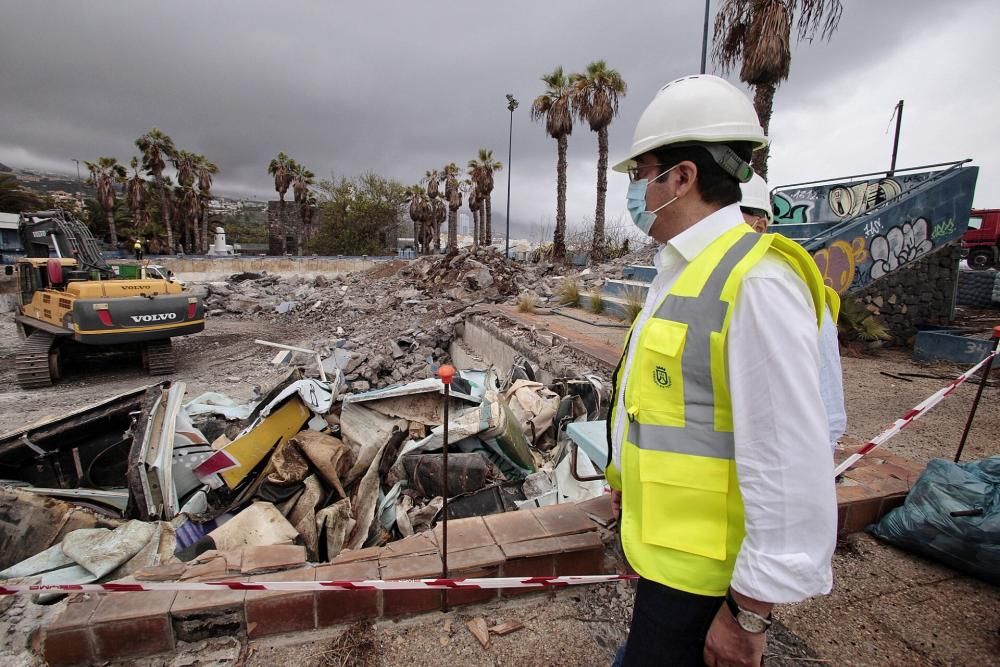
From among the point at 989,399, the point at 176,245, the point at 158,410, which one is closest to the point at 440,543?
the point at 158,410

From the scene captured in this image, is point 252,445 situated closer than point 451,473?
No

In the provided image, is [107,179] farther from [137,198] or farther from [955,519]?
[955,519]

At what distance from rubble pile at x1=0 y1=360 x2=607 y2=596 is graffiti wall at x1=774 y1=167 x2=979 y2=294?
6233mm

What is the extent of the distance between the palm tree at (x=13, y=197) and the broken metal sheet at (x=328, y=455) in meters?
46.9

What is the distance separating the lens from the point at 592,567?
2254 millimetres

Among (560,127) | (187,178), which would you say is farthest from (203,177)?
(560,127)

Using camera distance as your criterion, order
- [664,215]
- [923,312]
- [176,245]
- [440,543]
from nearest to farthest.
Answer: [664,215] < [440,543] < [923,312] < [176,245]

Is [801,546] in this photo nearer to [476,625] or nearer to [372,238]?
[476,625]

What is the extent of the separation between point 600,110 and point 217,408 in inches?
799

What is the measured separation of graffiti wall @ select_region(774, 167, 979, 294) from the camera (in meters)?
8.04

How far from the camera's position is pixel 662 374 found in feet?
3.56

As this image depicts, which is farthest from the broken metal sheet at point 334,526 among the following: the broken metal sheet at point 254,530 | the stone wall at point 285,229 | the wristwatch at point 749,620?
the stone wall at point 285,229

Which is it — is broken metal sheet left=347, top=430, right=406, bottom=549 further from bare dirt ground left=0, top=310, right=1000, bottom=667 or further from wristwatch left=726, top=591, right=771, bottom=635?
wristwatch left=726, top=591, right=771, bottom=635

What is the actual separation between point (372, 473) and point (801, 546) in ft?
10.7
